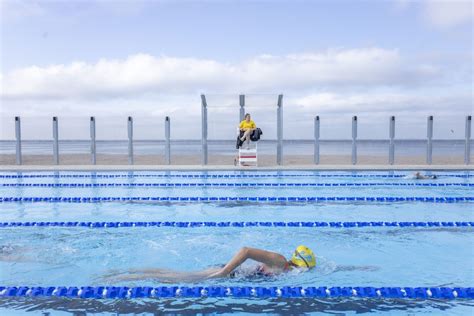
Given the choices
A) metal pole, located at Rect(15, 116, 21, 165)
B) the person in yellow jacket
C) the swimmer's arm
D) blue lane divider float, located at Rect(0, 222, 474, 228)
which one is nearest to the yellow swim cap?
the swimmer's arm

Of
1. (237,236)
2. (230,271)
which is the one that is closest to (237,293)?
(230,271)

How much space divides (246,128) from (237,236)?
7376mm

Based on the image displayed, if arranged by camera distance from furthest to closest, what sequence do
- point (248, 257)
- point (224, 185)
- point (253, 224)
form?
point (224, 185) < point (253, 224) < point (248, 257)

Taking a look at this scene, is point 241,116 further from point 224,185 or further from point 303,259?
point 303,259

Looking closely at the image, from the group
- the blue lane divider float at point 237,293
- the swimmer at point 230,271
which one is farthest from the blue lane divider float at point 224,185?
the blue lane divider float at point 237,293

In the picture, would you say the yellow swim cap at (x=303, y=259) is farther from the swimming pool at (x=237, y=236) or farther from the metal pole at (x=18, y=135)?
the metal pole at (x=18, y=135)

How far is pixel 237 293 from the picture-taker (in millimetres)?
3477

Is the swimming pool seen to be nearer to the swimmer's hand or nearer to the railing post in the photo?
the swimmer's hand

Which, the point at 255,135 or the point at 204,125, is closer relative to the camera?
the point at 255,135

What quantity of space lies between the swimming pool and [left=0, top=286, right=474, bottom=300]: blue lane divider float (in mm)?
39

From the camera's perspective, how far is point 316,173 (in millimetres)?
Result: 12234

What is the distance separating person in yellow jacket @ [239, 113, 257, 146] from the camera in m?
12.8

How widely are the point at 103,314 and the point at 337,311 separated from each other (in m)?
1.56

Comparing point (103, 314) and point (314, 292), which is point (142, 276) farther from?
point (314, 292)
